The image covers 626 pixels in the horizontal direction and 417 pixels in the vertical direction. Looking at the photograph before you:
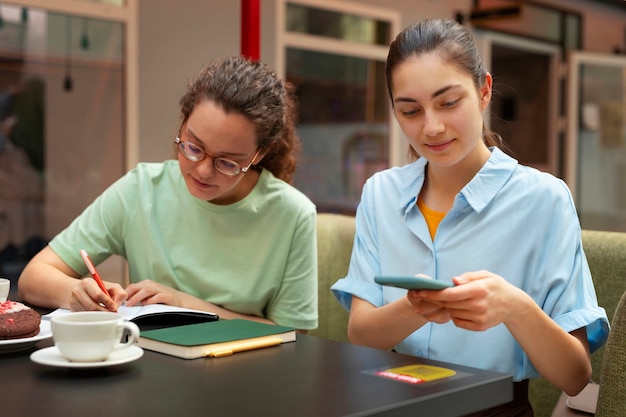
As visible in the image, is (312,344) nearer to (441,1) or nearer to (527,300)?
(527,300)

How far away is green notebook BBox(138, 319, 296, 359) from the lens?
1132 mm

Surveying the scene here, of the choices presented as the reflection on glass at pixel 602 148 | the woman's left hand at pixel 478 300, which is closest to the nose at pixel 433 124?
the woman's left hand at pixel 478 300

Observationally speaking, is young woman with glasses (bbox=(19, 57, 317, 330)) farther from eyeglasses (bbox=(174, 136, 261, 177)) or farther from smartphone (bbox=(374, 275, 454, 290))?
smartphone (bbox=(374, 275, 454, 290))

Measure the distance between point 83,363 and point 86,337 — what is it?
4 cm

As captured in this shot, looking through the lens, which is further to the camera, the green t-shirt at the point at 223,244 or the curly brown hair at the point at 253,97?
the green t-shirt at the point at 223,244

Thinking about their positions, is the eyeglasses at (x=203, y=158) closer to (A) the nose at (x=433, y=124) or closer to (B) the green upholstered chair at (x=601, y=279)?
(A) the nose at (x=433, y=124)

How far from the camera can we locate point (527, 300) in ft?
4.08

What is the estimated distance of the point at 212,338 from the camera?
3.85ft

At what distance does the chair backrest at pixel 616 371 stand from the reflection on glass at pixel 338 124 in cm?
384

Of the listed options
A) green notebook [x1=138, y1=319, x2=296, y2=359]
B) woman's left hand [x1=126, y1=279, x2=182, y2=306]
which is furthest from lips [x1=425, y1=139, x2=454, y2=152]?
woman's left hand [x1=126, y1=279, x2=182, y2=306]

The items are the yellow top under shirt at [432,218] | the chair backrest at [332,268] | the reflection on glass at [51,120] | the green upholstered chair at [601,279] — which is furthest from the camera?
the reflection on glass at [51,120]

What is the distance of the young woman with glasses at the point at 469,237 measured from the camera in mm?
1374

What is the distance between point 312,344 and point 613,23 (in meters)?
7.66

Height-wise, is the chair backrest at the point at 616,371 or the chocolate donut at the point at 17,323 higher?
the chocolate donut at the point at 17,323
